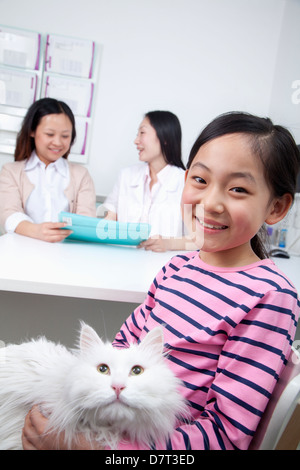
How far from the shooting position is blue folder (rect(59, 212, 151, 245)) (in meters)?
1.31

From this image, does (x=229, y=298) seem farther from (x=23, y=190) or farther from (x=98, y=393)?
(x=23, y=190)

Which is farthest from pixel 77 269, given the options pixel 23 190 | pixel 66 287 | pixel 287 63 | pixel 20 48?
pixel 20 48

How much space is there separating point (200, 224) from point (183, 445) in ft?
0.97

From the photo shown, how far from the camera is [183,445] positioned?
1.41 ft

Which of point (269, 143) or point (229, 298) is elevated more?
point (269, 143)

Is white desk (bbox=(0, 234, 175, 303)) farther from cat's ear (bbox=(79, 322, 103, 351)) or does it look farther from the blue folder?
cat's ear (bbox=(79, 322, 103, 351))

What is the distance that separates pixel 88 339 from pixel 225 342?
0.20 metres

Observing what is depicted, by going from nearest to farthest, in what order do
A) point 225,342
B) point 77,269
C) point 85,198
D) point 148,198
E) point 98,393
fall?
point 98,393 → point 225,342 → point 77,269 → point 85,198 → point 148,198

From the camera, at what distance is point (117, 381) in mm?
380

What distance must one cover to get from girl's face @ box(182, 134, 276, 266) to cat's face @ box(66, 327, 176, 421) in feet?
0.70

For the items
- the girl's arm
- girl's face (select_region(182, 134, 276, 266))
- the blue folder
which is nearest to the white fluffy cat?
girl's face (select_region(182, 134, 276, 266))

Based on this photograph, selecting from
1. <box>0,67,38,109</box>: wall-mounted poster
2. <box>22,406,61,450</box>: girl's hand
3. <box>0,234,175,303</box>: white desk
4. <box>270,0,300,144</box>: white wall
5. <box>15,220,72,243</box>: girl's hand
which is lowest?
<box>22,406,61,450</box>: girl's hand

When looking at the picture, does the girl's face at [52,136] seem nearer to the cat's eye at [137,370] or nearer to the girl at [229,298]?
the girl at [229,298]

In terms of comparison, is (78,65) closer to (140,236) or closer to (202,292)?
(140,236)
